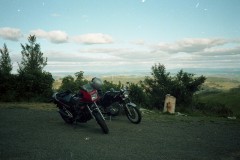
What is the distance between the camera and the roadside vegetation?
58.4ft

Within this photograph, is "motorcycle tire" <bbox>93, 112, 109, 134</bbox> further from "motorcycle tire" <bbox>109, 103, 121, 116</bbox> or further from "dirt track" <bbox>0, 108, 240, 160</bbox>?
"motorcycle tire" <bbox>109, 103, 121, 116</bbox>

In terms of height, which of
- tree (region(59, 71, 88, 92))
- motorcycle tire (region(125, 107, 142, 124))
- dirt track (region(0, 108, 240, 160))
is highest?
tree (region(59, 71, 88, 92))

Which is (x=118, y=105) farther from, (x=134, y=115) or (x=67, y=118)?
(x=67, y=118)

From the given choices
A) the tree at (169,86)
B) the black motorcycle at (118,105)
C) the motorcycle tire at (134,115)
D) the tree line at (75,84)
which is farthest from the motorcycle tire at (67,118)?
the tree at (169,86)

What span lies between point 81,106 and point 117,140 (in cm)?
219

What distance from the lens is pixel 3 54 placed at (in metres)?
65.7

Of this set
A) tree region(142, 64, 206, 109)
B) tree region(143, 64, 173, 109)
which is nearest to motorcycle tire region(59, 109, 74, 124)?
tree region(142, 64, 206, 109)

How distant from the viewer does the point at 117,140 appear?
7.54 meters

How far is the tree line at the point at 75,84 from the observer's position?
1781cm

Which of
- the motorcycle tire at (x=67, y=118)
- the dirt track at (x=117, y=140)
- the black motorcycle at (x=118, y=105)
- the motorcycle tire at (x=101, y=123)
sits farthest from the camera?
the black motorcycle at (x=118, y=105)

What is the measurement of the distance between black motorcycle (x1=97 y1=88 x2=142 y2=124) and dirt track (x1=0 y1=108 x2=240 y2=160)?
350 mm

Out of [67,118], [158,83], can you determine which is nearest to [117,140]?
[67,118]

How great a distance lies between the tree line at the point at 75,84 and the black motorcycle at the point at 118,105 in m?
5.91

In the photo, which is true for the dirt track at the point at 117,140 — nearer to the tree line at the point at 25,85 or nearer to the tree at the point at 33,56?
the tree line at the point at 25,85
